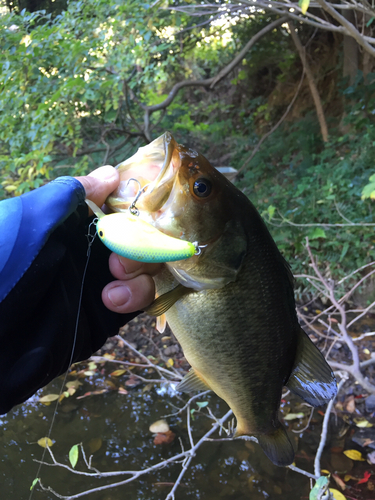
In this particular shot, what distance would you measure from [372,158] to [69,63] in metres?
4.18

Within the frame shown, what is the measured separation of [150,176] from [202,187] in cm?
17

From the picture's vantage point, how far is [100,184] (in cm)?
117

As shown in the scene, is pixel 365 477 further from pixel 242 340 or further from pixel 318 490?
pixel 242 340

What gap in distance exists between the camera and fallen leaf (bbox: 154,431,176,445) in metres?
3.13

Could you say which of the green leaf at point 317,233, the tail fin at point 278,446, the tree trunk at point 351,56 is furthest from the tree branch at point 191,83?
the tail fin at point 278,446

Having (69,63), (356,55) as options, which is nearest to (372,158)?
(356,55)

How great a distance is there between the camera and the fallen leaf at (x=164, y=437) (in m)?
3.13

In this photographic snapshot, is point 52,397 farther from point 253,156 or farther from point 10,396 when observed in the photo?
point 253,156

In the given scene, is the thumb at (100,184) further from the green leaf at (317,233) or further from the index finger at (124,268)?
the green leaf at (317,233)

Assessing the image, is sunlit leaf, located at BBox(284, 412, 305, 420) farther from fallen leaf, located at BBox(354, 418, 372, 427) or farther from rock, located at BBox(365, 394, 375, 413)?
rock, located at BBox(365, 394, 375, 413)

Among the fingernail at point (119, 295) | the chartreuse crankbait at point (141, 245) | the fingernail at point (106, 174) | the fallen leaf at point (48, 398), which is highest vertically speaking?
the fingernail at point (106, 174)

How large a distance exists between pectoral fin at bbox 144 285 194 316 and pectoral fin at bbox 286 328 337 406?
51cm

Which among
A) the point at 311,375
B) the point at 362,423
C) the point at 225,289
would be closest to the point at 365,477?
the point at 362,423

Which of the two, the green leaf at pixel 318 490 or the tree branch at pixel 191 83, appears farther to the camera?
the tree branch at pixel 191 83
